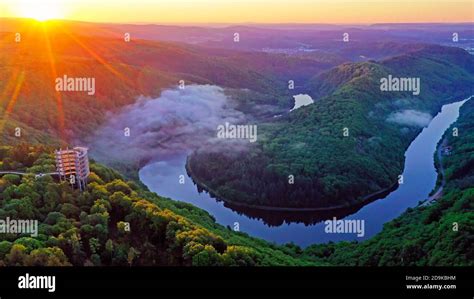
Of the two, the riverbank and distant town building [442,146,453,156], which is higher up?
distant town building [442,146,453,156]

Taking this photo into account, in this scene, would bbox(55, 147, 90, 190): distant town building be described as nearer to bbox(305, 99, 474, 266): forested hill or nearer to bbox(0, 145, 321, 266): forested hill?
bbox(0, 145, 321, 266): forested hill

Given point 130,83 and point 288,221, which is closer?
point 288,221

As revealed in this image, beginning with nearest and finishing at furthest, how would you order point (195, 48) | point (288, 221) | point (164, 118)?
point (288, 221) < point (164, 118) < point (195, 48)

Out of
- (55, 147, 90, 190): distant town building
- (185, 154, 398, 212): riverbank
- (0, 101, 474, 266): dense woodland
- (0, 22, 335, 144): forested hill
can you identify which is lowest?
(185, 154, 398, 212): riverbank

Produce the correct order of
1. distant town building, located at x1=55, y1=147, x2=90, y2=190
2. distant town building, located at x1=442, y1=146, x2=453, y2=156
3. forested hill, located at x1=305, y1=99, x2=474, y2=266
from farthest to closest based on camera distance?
distant town building, located at x1=442, y1=146, x2=453, y2=156
distant town building, located at x1=55, y1=147, x2=90, y2=190
forested hill, located at x1=305, y1=99, x2=474, y2=266

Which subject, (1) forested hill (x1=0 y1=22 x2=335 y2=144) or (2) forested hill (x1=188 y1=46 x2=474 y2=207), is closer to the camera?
(2) forested hill (x1=188 y1=46 x2=474 y2=207)

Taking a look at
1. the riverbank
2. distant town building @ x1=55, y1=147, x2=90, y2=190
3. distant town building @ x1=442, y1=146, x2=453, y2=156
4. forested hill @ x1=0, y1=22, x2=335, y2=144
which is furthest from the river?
distant town building @ x1=55, y1=147, x2=90, y2=190

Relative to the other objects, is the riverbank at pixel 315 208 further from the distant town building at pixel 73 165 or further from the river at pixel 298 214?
the distant town building at pixel 73 165

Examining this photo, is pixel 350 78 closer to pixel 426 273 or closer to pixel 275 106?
pixel 275 106

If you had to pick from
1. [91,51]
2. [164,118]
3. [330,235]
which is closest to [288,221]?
[330,235]
